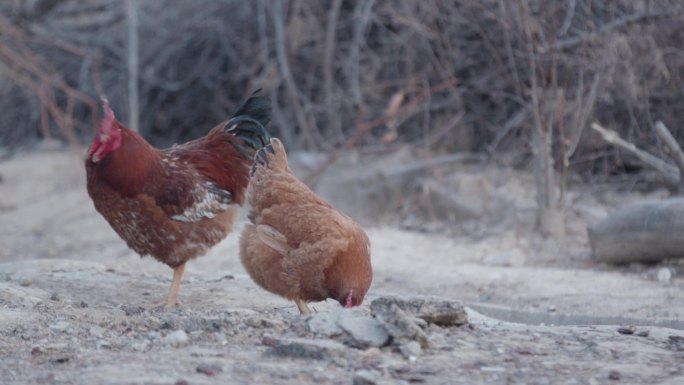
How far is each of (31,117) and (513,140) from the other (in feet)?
28.7

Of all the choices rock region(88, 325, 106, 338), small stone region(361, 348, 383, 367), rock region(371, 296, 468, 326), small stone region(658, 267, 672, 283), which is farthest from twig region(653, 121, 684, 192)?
rock region(88, 325, 106, 338)

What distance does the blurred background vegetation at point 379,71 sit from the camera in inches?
392

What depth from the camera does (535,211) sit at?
10180mm

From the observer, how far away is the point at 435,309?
187 inches

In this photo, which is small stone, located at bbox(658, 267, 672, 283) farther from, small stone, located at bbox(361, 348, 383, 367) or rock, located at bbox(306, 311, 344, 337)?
small stone, located at bbox(361, 348, 383, 367)

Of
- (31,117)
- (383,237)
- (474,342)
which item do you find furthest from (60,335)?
(31,117)

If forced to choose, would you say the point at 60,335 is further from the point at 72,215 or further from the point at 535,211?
the point at 72,215

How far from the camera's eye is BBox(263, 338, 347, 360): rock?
413cm

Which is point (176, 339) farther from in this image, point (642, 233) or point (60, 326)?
point (642, 233)

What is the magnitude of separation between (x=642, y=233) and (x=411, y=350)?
434cm

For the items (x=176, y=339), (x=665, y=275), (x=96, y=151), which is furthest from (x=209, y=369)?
(x=665, y=275)

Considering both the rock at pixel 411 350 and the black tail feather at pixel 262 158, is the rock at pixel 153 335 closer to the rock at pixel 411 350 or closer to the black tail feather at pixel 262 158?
the rock at pixel 411 350

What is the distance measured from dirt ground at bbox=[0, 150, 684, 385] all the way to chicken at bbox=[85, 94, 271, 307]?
408 millimetres

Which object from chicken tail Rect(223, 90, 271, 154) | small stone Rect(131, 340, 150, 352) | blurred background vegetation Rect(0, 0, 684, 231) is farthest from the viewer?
blurred background vegetation Rect(0, 0, 684, 231)
